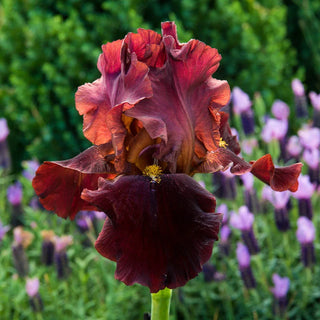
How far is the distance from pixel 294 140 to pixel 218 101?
1895 mm

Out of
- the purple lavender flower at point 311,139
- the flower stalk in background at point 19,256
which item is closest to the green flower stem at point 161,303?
the flower stalk in background at point 19,256

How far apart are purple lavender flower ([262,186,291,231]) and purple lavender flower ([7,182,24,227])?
1.60m

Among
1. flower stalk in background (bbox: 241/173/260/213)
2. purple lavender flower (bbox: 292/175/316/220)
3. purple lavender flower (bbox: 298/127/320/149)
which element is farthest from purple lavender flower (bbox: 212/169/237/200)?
purple lavender flower (bbox: 298/127/320/149)

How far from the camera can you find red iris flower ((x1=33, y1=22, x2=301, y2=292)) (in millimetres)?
861

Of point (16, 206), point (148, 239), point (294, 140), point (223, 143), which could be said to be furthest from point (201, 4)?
point (148, 239)

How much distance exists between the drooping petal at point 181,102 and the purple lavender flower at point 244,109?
2.01m

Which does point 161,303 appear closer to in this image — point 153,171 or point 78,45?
point 153,171

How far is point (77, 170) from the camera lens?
39.8 inches

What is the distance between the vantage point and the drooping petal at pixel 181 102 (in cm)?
93

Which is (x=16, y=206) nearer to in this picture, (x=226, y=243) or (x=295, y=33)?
(x=226, y=243)

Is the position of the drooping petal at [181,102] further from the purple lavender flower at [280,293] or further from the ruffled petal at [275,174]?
the purple lavender flower at [280,293]

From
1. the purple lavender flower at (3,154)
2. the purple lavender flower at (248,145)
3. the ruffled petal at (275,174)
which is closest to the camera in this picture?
the ruffled petal at (275,174)

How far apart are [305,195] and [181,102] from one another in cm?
157

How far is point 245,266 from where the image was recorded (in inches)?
89.3
